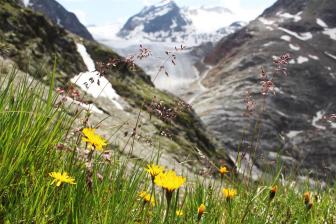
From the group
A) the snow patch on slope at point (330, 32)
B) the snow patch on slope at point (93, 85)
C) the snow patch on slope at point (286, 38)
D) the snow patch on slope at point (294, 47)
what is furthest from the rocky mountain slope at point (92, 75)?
the snow patch on slope at point (330, 32)

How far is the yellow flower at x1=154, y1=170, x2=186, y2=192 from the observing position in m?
2.41

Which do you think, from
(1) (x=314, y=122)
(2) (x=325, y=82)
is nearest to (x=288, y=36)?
(2) (x=325, y=82)

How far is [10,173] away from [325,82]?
134 meters

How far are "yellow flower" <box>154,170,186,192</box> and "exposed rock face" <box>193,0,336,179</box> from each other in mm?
78757

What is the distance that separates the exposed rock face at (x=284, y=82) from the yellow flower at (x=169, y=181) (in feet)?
258

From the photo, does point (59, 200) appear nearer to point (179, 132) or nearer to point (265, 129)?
point (179, 132)

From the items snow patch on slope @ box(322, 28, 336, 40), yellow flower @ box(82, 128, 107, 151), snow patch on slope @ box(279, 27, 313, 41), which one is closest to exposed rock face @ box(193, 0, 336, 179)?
snow patch on slope @ box(279, 27, 313, 41)

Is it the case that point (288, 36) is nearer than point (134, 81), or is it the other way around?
point (134, 81)

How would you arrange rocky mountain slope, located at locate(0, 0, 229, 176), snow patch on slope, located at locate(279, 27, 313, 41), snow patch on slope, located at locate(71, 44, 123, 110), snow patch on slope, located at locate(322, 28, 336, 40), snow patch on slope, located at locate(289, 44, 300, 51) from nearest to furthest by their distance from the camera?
rocky mountain slope, located at locate(0, 0, 229, 176) < snow patch on slope, located at locate(71, 44, 123, 110) < snow patch on slope, located at locate(289, 44, 300, 51) < snow patch on slope, located at locate(279, 27, 313, 41) < snow patch on slope, located at locate(322, 28, 336, 40)

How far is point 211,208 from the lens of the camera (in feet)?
11.7

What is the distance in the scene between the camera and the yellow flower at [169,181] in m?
2.41

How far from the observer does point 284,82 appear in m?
130

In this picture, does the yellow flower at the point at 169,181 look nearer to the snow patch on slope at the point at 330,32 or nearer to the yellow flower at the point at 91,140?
the yellow flower at the point at 91,140

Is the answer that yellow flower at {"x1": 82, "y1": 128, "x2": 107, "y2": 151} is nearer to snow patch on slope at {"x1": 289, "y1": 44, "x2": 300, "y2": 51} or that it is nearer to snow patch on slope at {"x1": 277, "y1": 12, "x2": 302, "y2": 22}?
snow patch on slope at {"x1": 289, "y1": 44, "x2": 300, "y2": 51}
